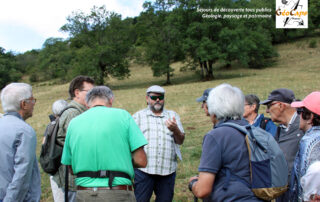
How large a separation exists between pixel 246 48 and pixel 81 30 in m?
24.2

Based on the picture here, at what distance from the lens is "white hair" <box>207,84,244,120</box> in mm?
2375

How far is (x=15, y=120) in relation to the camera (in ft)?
8.96

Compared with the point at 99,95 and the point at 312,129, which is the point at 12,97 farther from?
the point at 312,129

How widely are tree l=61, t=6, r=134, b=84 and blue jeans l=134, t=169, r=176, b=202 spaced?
116 feet

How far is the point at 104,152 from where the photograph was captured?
2436 mm

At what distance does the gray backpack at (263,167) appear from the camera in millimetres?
2256

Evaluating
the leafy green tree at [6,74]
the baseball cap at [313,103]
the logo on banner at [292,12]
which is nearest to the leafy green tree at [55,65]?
the leafy green tree at [6,74]

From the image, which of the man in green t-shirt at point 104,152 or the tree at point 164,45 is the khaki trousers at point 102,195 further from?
the tree at point 164,45

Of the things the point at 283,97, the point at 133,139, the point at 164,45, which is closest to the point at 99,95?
the point at 133,139

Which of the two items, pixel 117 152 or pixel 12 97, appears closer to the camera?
pixel 117 152

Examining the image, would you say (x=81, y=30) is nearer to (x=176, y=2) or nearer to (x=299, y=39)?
(x=176, y=2)

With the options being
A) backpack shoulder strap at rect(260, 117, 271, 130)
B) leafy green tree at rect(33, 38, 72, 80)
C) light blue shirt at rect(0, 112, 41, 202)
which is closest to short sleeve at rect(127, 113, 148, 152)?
light blue shirt at rect(0, 112, 41, 202)

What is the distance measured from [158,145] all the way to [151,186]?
0.60 metres

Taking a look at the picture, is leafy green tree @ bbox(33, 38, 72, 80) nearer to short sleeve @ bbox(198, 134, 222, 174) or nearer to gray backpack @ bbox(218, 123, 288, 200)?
short sleeve @ bbox(198, 134, 222, 174)
